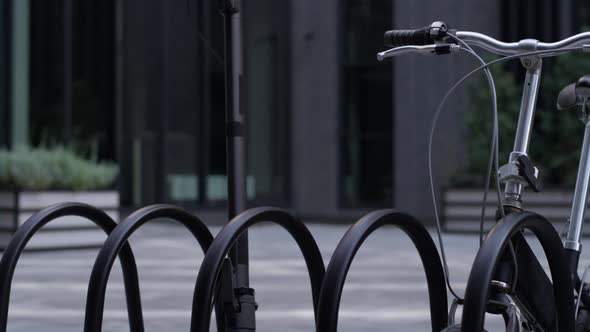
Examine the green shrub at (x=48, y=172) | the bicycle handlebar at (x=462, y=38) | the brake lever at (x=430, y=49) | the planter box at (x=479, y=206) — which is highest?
the bicycle handlebar at (x=462, y=38)

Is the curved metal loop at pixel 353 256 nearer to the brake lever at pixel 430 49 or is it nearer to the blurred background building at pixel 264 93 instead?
the brake lever at pixel 430 49

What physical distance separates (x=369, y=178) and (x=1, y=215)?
335 inches

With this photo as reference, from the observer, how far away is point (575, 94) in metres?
3.60

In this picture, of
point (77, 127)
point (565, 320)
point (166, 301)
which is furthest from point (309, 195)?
point (565, 320)

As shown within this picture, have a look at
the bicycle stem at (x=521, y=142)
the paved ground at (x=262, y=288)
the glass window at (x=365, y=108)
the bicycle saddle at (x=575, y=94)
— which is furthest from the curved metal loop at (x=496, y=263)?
the glass window at (x=365, y=108)

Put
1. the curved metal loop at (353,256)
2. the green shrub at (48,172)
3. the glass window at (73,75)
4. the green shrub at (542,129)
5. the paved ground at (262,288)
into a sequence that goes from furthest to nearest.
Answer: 1. the glass window at (73,75)
2. the green shrub at (542,129)
3. the green shrub at (48,172)
4. the paved ground at (262,288)
5. the curved metal loop at (353,256)

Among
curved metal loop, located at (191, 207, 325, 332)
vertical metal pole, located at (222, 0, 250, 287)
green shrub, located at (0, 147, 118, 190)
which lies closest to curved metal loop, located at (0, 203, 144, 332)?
vertical metal pole, located at (222, 0, 250, 287)

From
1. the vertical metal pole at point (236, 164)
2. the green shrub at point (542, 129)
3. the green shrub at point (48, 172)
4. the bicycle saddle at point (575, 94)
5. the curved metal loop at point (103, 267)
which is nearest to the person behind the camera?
the curved metal loop at point (103, 267)

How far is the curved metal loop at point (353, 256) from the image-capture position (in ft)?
8.93

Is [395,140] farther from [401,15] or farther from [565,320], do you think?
[565,320]

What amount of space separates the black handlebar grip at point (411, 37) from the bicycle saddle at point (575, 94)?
27.8 inches

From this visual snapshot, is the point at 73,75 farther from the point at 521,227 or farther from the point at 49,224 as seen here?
the point at 521,227

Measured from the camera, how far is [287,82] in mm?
19188

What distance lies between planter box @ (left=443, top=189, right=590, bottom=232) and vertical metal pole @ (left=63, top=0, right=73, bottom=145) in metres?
6.08
